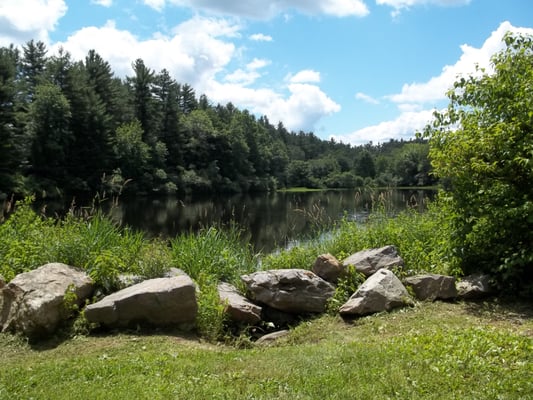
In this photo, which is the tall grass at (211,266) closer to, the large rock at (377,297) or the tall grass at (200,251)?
the tall grass at (200,251)

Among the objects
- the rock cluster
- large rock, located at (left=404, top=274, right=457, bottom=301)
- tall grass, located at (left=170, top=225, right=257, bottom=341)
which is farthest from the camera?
large rock, located at (left=404, top=274, right=457, bottom=301)

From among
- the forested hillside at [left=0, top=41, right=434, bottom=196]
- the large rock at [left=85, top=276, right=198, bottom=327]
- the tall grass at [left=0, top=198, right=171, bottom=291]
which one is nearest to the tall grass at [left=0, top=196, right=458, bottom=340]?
the tall grass at [left=0, top=198, right=171, bottom=291]

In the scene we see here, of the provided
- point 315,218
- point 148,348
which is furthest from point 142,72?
point 148,348

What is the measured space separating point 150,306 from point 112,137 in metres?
52.9

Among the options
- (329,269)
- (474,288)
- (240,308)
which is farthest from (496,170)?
(240,308)

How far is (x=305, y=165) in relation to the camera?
112812mm

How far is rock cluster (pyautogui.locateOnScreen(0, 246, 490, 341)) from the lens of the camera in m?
6.19

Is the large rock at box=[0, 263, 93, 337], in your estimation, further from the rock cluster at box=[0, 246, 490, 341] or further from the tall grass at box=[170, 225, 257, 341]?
the tall grass at box=[170, 225, 257, 341]

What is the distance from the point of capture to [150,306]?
6.29 meters

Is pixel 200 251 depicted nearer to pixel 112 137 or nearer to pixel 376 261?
pixel 376 261

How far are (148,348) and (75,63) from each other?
194ft

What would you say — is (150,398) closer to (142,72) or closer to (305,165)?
(142,72)

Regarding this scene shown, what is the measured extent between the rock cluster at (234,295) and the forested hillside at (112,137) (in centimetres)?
1809

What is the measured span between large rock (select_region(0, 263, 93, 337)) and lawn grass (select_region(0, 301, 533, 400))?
23 centimetres
